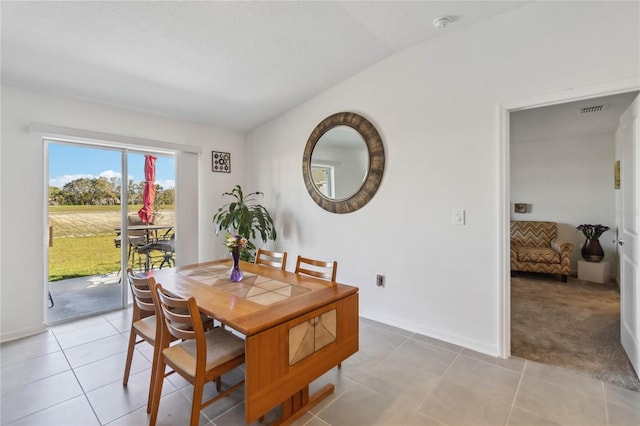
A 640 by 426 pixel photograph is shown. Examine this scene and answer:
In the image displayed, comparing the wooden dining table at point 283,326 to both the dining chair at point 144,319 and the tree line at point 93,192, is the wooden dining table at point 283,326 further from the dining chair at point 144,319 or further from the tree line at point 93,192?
the tree line at point 93,192

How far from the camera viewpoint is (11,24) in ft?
6.67

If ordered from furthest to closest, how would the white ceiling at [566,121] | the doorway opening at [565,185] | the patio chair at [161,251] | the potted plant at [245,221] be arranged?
the potted plant at [245,221] < the patio chair at [161,251] < the white ceiling at [566,121] < the doorway opening at [565,185]

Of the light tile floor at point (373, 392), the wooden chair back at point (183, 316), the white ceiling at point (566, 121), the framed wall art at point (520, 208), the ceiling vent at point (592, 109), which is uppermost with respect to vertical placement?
the white ceiling at point (566, 121)

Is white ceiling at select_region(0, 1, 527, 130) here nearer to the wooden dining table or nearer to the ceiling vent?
the wooden dining table

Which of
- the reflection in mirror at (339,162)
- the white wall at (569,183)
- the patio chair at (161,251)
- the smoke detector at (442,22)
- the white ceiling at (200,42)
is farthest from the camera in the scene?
the white wall at (569,183)

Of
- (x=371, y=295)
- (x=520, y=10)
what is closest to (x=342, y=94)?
(x=520, y=10)

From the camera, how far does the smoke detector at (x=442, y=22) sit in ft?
7.84

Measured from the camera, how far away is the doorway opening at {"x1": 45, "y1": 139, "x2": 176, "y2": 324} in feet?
10.4

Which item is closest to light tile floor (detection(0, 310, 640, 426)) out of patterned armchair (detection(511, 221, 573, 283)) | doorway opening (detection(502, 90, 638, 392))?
doorway opening (detection(502, 90, 638, 392))

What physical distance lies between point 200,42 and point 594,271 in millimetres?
6119

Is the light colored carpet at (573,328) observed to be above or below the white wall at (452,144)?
below

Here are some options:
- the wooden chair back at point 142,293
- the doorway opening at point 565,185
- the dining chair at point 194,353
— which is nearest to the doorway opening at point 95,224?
the wooden chair back at point 142,293

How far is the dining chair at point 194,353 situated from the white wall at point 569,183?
5.99 m

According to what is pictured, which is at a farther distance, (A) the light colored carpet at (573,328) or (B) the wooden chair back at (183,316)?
(A) the light colored carpet at (573,328)
